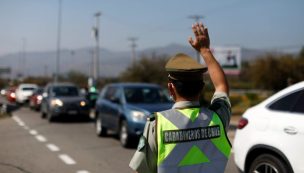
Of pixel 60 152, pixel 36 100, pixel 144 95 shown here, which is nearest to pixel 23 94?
pixel 36 100

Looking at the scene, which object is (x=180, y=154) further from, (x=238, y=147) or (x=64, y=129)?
(x=64, y=129)

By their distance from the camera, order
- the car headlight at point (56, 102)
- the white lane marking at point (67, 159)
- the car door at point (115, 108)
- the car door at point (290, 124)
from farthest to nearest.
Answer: the car headlight at point (56, 102), the car door at point (115, 108), the white lane marking at point (67, 159), the car door at point (290, 124)

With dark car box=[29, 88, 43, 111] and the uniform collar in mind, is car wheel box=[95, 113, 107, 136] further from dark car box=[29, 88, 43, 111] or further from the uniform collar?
dark car box=[29, 88, 43, 111]

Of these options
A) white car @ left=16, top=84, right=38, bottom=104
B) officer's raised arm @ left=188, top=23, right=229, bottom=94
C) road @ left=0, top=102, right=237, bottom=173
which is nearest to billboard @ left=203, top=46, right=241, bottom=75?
white car @ left=16, top=84, right=38, bottom=104

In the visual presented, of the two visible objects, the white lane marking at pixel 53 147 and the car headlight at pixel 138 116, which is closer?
the white lane marking at pixel 53 147

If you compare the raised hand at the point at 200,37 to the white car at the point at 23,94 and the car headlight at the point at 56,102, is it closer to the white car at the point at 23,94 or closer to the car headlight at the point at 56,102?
the car headlight at the point at 56,102

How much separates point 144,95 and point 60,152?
307cm

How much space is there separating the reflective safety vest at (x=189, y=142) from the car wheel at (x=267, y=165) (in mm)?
3069

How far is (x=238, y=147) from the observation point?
21.5ft

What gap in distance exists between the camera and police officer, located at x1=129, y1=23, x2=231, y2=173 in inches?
110

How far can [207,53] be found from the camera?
3.09m

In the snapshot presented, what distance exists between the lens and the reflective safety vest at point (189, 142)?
279cm

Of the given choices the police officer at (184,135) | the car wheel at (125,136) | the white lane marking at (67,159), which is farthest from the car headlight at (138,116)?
the police officer at (184,135)

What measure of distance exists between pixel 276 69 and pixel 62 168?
37.1 meters
